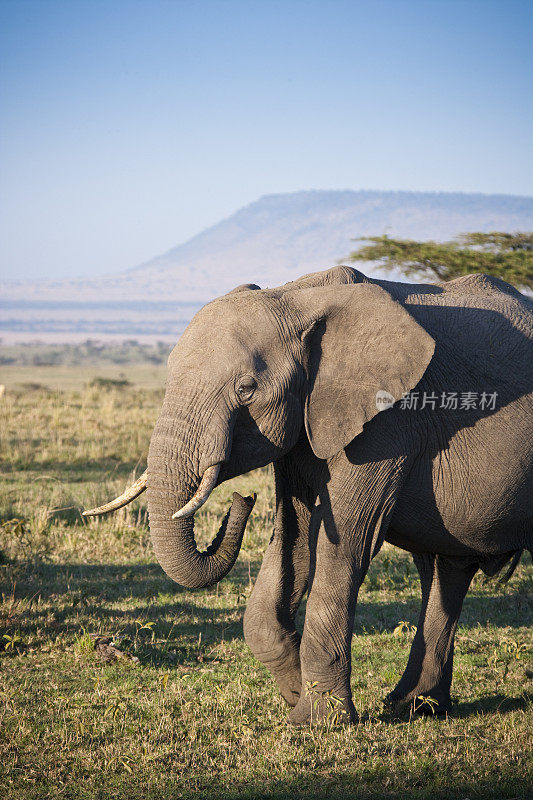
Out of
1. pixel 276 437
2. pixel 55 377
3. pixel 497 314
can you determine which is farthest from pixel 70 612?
pixel 55 377

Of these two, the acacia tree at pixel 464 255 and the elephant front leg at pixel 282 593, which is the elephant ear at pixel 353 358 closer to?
the elephant front leg at pixel 282 593

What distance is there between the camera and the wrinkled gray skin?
495 cm

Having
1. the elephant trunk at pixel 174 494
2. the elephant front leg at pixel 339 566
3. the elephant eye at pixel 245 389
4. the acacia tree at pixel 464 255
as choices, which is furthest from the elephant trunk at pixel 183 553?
the acacia tree at pixel 464 255

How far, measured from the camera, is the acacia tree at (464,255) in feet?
71.4

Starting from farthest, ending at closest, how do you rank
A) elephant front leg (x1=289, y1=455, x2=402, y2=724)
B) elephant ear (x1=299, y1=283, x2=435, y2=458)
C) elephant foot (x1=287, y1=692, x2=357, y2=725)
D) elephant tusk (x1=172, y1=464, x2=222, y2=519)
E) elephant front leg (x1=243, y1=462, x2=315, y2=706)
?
elephant front leg (x1=243, y1=462, x2=315, y2=706) < elephant foot (x1=287, y1=692, x2=357, y2=725) < elephant front leg (x1=289, y1=455, x2=402, y2=724) < elephant ear (x1=299, y1=283, x2=435, y2=458) < elephant tusk (x1=172, y1=464, x2=222, y2=519)

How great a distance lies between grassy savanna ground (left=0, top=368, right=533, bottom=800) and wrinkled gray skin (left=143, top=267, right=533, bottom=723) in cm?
47

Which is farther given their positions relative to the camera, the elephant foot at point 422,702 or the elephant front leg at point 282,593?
the elephant foot at point 422,702

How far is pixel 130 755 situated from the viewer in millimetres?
5211

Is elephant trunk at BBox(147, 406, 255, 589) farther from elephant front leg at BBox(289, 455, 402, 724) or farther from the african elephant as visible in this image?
elephant front leg at BBox(289, 455, 402, 724)

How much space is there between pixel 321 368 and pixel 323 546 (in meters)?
1.10

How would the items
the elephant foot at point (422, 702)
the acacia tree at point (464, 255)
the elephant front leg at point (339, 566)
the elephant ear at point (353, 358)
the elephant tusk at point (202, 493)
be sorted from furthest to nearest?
the acacia tree at point (464, 255) → the elephant foot at point (422, 702) → the elephant front leg at point (339, 566) → the elephant ear at point (353, 358) → the elephant tusk at point (202, 493)

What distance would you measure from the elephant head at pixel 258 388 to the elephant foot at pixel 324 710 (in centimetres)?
110

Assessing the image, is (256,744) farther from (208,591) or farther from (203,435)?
(208,591)

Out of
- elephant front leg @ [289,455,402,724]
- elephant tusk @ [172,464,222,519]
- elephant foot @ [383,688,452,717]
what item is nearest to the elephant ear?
A: elephant front leg @ [289,455,402,724]
